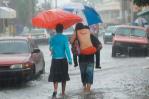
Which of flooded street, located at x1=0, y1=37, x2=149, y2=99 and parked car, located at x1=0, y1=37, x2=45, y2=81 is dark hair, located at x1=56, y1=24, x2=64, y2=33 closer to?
flooded street, located at x1=0, y1=37, x2=149, y2=99

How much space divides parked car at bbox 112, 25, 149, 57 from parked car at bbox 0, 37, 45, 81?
10.7m

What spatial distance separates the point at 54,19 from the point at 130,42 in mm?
15663

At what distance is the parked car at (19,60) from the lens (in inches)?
637

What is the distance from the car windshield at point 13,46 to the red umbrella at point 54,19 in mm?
3719

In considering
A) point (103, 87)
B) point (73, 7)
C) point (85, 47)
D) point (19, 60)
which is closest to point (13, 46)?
point (19, 60)

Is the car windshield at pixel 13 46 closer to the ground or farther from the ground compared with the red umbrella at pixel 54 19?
closer to the ground

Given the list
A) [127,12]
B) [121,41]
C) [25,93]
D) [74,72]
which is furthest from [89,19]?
[127,12]

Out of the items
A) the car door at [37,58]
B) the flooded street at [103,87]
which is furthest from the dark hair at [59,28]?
the car door at [37,58]

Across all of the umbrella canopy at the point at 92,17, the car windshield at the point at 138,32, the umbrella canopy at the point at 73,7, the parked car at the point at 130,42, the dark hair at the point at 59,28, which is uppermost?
the umbrella canopy at the point at 73,7

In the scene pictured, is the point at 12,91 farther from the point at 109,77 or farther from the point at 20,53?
the point at 109,77

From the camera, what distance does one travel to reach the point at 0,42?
18188mm

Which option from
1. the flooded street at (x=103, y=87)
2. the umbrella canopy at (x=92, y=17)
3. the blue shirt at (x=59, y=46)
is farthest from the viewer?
the umbrella canopy at (x=92, y=17)

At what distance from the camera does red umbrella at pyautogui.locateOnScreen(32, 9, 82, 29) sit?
45.7 ft

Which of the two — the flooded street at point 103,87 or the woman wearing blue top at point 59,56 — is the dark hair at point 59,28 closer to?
the woman wearing blue top at point 59,56
